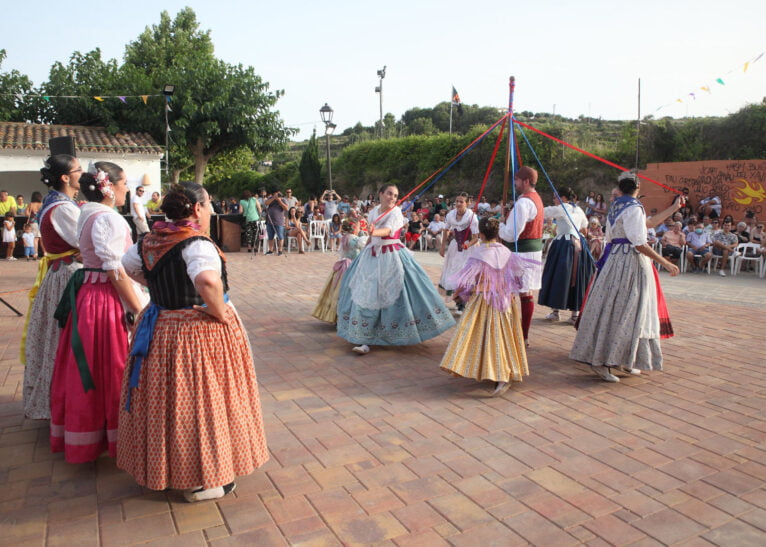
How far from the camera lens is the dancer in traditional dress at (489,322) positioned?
15.0 feet

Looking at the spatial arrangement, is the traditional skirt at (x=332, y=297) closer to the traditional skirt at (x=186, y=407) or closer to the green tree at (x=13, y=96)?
the traditional skirt at (x=186, y=407)

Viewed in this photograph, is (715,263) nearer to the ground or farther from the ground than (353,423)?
farther from the ground

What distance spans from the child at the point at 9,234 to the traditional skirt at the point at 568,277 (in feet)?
40.9

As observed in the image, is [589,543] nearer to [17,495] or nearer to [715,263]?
[17,495]

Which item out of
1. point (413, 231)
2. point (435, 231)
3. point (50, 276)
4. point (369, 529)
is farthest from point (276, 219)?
point (369, 529)

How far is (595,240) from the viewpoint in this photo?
10.3 m

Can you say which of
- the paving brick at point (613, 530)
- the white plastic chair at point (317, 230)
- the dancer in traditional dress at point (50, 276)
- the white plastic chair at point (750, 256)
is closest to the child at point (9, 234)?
the white plastic chair at point (317, 230)

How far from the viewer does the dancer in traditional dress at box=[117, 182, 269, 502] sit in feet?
9.10

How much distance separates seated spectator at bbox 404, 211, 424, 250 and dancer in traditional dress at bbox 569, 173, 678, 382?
38.4 feet

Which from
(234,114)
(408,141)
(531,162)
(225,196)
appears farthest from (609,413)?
(225,196)

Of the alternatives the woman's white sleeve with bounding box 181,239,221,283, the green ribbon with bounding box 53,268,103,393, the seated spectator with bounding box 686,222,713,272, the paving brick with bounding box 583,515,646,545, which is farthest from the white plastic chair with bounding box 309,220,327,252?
the paving brick with bounding box 583,515,646,545

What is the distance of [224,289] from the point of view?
2949 mm

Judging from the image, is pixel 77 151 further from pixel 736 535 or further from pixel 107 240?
pixel 736 535

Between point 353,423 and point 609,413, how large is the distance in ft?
6.13
